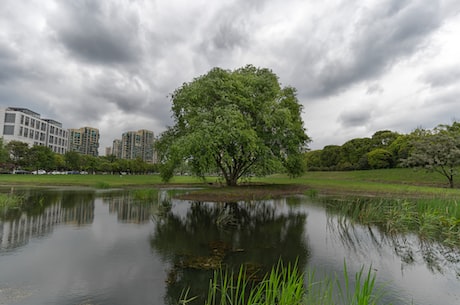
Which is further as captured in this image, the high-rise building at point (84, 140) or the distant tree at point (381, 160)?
the high-rise building at point (84, 140)

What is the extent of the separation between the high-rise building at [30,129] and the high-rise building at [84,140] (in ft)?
154

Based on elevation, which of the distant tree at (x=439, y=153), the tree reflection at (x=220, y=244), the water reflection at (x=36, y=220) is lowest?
the tree reflection at (x=220, y=244)

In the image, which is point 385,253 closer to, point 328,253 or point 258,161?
point 328,253

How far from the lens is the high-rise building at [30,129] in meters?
88.9

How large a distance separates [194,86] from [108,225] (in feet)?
55.9

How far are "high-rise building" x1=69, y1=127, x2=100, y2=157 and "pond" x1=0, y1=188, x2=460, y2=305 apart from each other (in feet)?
592

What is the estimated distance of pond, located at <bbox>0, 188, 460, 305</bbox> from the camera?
5.45 meters

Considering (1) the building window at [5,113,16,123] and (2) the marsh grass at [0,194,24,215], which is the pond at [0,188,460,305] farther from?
(1) the building window at [5,113,16,123]

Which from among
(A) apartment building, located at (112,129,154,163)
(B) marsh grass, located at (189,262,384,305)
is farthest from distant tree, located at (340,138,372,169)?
(A) apartment building, located at (112,129,154,163)

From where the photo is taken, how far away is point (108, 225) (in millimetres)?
11609

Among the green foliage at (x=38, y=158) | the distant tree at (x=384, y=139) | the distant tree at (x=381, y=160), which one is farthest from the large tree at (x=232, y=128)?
the green foliage at (x=38, y=158)

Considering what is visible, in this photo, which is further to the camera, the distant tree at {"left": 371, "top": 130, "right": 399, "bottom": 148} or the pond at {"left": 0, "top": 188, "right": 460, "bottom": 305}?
the distant tree at {"left": 371, "top": 130, "right": 399, "bottom": 148}

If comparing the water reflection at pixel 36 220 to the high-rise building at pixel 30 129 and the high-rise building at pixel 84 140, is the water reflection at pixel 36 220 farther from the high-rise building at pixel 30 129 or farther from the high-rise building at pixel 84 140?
the high-rise building at pixel 84 140

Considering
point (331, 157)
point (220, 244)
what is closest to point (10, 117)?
point (220, 244)
